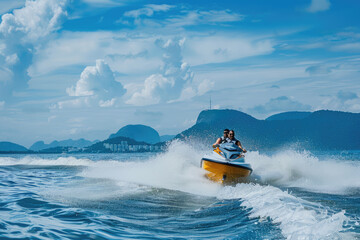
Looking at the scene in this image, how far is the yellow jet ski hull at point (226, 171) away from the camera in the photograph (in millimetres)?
14844

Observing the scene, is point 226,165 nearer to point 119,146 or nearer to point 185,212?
point 185,212

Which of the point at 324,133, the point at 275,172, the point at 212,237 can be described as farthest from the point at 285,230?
the point at 324,133

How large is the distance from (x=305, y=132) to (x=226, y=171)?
6803 inches

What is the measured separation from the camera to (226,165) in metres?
14.8

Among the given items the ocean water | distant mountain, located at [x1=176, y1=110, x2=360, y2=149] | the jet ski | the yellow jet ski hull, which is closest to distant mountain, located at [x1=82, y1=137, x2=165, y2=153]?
distant mountain, located at [x1=176, y1=110, x2=360, y2=149]

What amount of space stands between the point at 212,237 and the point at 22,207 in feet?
19.9

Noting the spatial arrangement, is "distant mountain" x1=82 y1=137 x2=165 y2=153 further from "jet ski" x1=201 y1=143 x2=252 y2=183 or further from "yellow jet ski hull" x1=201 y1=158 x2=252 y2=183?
"yellow jet ski hull" x1=201 y1=158 x2=252 y2=183

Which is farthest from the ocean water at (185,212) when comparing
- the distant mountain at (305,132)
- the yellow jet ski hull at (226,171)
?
the distant mountain at (305,132)

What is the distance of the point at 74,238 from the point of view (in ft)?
22.9

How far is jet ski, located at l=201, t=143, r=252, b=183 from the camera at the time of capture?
1488 cm

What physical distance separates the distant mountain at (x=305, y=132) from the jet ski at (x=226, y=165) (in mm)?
139338

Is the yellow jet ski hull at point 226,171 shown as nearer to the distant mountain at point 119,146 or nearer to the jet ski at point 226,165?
the jet ski at point 226,165

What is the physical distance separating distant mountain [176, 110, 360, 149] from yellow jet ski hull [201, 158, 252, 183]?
458ft

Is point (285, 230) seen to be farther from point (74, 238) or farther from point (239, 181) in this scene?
point (239, 181)
